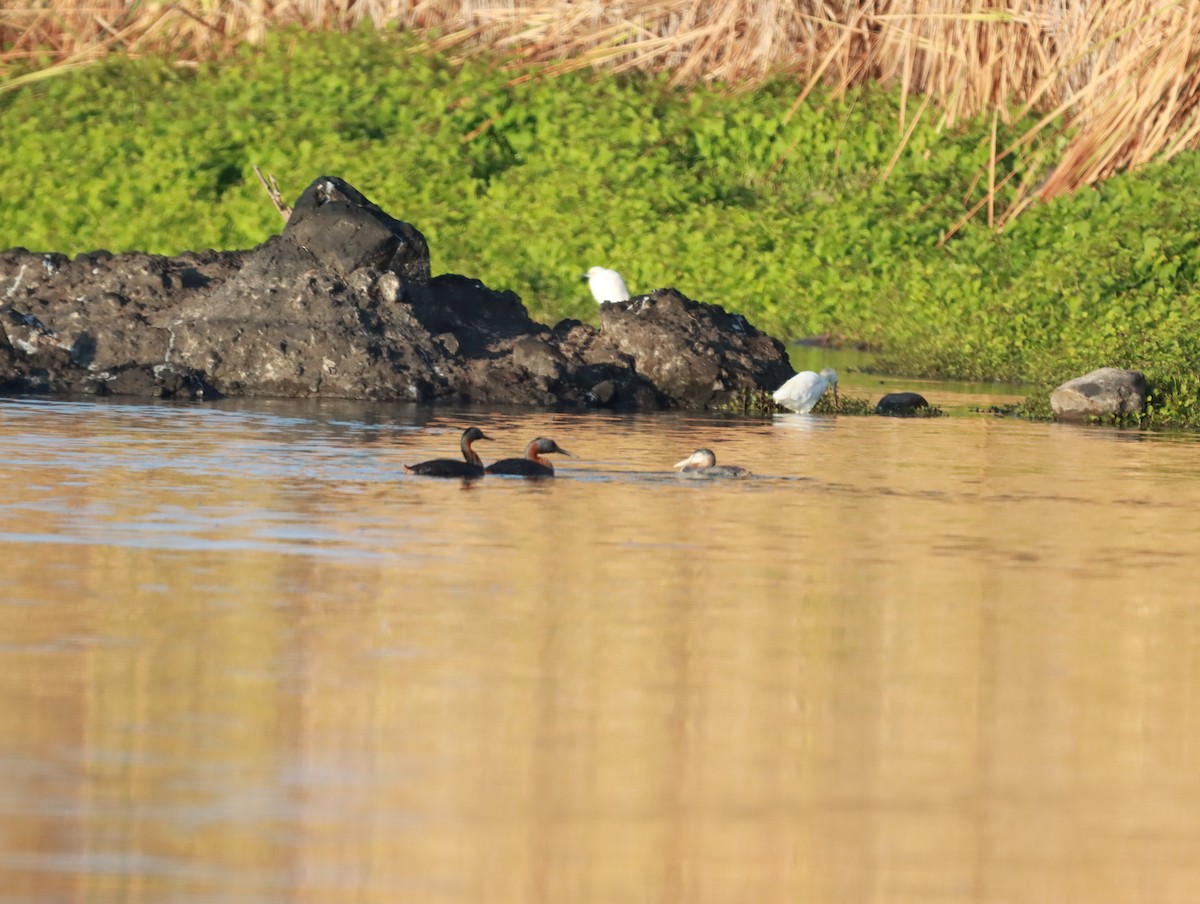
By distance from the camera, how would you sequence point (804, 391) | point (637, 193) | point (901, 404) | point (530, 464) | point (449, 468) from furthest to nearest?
point (637, 193) → point (901, 404) → point (804, 391) → point (530, 464) → point (449, 468)

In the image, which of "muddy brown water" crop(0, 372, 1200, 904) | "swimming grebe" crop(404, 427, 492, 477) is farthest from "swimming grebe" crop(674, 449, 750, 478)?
"swimming grebe" crop(404, 427, 492, 477)

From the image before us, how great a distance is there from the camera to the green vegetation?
1038 inches

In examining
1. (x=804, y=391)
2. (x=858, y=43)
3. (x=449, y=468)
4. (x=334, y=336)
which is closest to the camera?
(x=449, y=468)

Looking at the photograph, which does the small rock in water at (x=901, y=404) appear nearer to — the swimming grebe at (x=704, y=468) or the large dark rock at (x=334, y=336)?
the large dark rock at (x=334, y=336)

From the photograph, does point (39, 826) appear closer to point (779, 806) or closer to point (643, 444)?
point (779, 806)

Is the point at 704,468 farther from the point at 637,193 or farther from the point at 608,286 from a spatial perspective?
the point at 637,193

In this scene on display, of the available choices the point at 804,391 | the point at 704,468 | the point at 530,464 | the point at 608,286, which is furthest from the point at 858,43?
the point at 530,464

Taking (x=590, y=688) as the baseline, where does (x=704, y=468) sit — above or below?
above

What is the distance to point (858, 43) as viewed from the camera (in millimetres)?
32250

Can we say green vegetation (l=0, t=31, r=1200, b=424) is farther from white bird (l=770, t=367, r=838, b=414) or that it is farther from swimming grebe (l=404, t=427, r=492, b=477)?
Answer: swimming grebe (l=404, t=427, r=492, b=477)

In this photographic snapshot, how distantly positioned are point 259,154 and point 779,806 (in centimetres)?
2643

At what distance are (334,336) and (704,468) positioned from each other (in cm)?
725

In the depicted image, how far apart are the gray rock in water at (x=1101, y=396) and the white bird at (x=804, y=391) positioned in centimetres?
182


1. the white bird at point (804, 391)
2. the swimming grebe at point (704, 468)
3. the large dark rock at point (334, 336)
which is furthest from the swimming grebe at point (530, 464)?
the large dark rock at point (334, 336)
